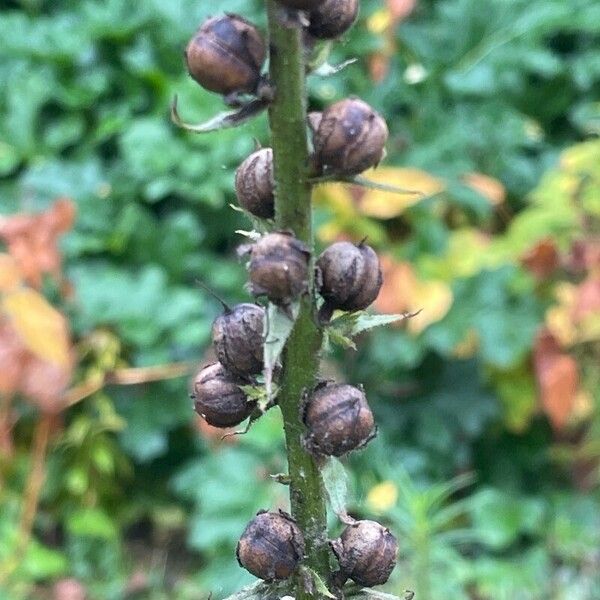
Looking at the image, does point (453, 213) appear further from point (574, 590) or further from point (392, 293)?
point (574, 590)

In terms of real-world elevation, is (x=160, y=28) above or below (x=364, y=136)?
below

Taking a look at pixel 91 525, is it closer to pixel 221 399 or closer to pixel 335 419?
pixel 221 399

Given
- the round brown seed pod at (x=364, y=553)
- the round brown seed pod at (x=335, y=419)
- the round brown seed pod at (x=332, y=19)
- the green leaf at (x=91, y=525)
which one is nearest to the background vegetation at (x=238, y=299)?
the green leaf at (x=91, y=525)

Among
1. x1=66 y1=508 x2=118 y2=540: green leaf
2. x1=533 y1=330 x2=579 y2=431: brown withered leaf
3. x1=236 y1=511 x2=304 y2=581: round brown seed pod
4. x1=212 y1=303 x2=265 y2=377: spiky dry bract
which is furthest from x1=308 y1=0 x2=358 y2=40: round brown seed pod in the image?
x1=66 y1=508 x2=118 y2=540: green leaf

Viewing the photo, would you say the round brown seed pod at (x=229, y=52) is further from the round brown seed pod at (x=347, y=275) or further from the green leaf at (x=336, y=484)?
the green leaf at (x=336, y=484)

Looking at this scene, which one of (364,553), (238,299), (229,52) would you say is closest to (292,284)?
(229,52)

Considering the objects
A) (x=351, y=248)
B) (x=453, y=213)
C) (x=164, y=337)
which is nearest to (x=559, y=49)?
(x=453, y=213)
